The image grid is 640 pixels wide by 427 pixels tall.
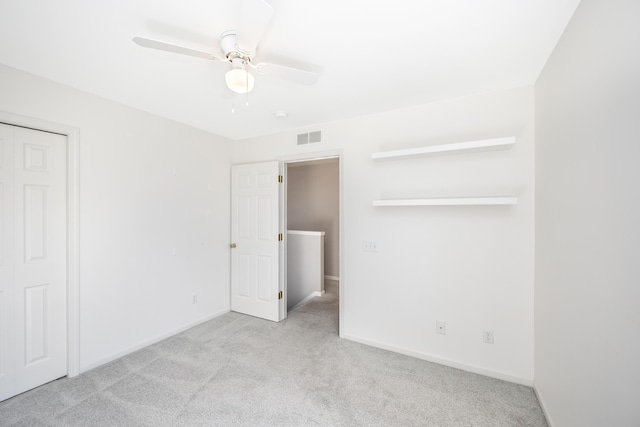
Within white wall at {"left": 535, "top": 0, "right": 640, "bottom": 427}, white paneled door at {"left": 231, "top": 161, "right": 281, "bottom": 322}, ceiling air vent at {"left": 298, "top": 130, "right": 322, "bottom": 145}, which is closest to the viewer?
white wall at {"left": 535, "top": 0, "right": 640, "bottom": 427}

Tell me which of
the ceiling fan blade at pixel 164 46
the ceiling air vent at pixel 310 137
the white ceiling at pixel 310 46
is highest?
the white ceiling at pixel 310 46

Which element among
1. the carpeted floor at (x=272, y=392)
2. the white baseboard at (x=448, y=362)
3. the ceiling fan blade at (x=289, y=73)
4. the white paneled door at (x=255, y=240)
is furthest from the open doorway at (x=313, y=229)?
the ceiling fan blade at (x=289, y=73)

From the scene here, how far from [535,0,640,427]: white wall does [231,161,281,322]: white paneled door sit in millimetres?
2734

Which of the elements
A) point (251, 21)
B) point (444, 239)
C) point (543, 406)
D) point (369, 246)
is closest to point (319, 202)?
point (369, 246)

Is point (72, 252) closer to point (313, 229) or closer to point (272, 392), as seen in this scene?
point (272, 392)

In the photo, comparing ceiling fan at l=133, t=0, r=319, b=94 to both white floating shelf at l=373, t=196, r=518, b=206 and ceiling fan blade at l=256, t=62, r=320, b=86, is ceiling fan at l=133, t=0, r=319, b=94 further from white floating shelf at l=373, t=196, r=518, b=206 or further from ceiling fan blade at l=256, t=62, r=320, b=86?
white floating shelf at l=373, t=196, r=518, b=206

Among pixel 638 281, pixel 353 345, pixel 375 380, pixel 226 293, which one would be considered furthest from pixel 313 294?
pixel 638 281

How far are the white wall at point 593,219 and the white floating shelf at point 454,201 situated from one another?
0.84ft

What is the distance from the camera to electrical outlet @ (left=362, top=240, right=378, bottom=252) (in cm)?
280

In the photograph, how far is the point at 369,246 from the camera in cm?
283

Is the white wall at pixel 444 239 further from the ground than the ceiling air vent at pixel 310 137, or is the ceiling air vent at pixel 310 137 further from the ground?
the ceiling air vent at pixel 310 137

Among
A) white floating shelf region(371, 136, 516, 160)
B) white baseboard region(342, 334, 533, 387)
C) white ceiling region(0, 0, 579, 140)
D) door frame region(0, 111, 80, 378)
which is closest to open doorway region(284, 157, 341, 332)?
white baseboard region(342, 334, 533, 387)

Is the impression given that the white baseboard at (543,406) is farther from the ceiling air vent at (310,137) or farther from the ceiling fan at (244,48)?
the ceiling air vent at (310,137)

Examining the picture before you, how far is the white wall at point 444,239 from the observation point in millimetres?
2180
